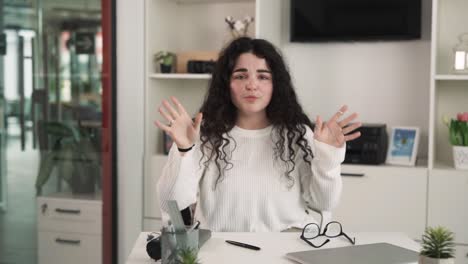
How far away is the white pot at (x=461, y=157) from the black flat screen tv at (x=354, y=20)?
650mm

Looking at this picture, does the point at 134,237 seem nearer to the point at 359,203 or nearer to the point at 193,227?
the point at 359,203

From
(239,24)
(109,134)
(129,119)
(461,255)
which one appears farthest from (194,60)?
(461,255)

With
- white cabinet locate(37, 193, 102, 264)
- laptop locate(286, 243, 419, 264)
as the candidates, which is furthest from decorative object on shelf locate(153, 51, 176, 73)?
laptop locate(286, 243, 419, 264)

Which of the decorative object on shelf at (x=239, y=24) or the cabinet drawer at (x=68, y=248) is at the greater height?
the decorative object on shelf at (x=239, y=24)

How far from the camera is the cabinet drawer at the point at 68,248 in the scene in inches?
139

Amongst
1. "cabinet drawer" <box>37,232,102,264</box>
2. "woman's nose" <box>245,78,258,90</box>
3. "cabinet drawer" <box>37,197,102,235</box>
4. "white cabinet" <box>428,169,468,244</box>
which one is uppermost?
"woman's nose" <box>245,78,258,90</box>

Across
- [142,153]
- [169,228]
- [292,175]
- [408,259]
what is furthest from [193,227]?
[142,153]

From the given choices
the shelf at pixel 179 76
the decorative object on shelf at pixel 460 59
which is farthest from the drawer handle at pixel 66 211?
the decorative object on shelf at pixel 460 59

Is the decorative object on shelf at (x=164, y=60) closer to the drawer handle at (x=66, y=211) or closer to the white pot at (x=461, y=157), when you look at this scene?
the drawer handle at (x=66, y=211)

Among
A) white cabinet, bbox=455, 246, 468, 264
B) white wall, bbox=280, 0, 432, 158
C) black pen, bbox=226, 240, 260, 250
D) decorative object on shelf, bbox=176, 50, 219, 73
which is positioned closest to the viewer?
black pen, bbox=226, 240, 260, 250

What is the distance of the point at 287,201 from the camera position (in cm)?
231

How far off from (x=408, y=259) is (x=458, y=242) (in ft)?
5.55

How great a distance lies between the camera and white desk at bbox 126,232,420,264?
5.71ft

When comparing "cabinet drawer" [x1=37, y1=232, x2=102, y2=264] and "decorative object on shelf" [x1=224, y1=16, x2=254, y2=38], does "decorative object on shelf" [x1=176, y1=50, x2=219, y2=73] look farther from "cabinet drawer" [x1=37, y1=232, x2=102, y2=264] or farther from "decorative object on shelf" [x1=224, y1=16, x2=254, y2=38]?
"cabinet drawer" [x1=37, y1=232, x2=102, y2=264]
